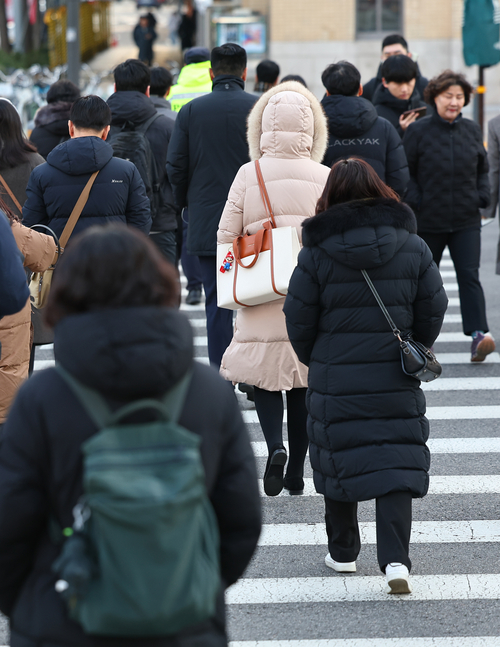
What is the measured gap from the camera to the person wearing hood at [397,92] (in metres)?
8.10

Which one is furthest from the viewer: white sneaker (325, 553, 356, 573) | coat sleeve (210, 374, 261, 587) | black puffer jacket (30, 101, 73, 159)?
black puffer jacket (30, 101, 73, 159)

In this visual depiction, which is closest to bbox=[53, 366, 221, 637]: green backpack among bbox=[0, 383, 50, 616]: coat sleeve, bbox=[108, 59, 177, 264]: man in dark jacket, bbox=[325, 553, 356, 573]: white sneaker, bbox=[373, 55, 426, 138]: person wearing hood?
bbox=[0, 383, 50, 616]: coat sleeve

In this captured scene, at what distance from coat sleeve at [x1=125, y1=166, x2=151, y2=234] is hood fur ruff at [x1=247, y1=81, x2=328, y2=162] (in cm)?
89

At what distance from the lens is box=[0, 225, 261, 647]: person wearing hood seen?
197 cm

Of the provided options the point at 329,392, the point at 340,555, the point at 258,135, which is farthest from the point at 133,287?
the point at 258,135

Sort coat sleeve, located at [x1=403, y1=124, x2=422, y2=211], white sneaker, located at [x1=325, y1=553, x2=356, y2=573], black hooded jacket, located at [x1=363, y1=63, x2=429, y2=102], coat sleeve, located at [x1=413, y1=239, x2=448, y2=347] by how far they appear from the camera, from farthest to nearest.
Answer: black hooded jacket, located at [x1=363, y1=63, x2=429, y2=102] → coat sleeve, located at [x1=403, y1=124, x2=422, y2=211] → white sneaker, located at [x1=325, y1=553, x2=356, y2=573] → coat sleeve, located at [x1=413, y1=239, x2=448, y2=347]

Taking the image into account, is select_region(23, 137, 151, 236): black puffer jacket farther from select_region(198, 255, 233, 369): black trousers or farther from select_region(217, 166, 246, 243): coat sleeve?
select_region(198, 255, 233, 369): black trousers

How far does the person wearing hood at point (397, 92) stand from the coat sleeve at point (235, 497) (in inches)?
248

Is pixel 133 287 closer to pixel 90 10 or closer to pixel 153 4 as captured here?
pixel 90 10

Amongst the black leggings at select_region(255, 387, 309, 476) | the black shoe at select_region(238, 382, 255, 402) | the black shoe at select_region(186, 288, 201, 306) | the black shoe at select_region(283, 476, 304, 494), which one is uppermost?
the black leggings at select_region(255, 387, 309, 476)

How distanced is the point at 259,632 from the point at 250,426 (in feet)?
8.83

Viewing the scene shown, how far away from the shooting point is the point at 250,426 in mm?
6422

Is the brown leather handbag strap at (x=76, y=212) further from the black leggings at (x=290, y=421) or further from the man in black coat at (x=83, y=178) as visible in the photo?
the black leggings at (x=290, y=421)

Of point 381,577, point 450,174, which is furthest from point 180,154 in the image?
point 381,577
